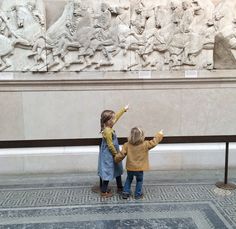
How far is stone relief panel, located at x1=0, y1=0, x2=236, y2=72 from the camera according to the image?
220 inches

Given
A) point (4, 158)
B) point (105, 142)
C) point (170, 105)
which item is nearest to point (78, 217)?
point (105, 142)

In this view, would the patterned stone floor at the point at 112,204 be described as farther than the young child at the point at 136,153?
No

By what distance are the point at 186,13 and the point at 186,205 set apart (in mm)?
3452

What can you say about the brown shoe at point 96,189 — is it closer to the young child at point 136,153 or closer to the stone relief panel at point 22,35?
the young child at point 136,153

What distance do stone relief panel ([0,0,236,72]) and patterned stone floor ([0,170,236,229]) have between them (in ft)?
6.69

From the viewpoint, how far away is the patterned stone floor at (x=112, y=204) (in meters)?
3.90

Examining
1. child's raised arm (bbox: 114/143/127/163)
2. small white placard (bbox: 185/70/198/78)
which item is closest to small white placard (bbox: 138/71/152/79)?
small white placard (bbox: 185/70/198/78)

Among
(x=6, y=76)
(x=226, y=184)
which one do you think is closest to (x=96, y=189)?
(x=226, y=184)

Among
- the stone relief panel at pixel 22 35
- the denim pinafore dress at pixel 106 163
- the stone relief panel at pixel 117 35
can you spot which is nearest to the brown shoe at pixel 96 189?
the denim pinafore dress at pixel 106 163

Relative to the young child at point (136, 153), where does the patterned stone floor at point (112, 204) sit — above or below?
below

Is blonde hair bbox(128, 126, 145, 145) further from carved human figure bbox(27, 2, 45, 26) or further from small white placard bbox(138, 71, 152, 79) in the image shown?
carved human figure bbox(27, 2, 45, 26)

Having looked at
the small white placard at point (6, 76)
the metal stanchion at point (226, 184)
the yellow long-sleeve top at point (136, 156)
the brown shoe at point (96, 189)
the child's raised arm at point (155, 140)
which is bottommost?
the brown shoe at point (96, 189)

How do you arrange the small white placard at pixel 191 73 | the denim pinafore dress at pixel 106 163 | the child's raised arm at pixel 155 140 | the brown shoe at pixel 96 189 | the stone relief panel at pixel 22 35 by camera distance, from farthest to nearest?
1. the small white placard at pixel 191 73
2. the stone relief panel at pixel 22 35
3. the brown shoe at pixel 96 189
4. the denim pinafore dress at pixel 106 163
5. the child's raised arm at pixel 155 140

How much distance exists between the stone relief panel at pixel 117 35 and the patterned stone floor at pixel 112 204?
2.04 metres
